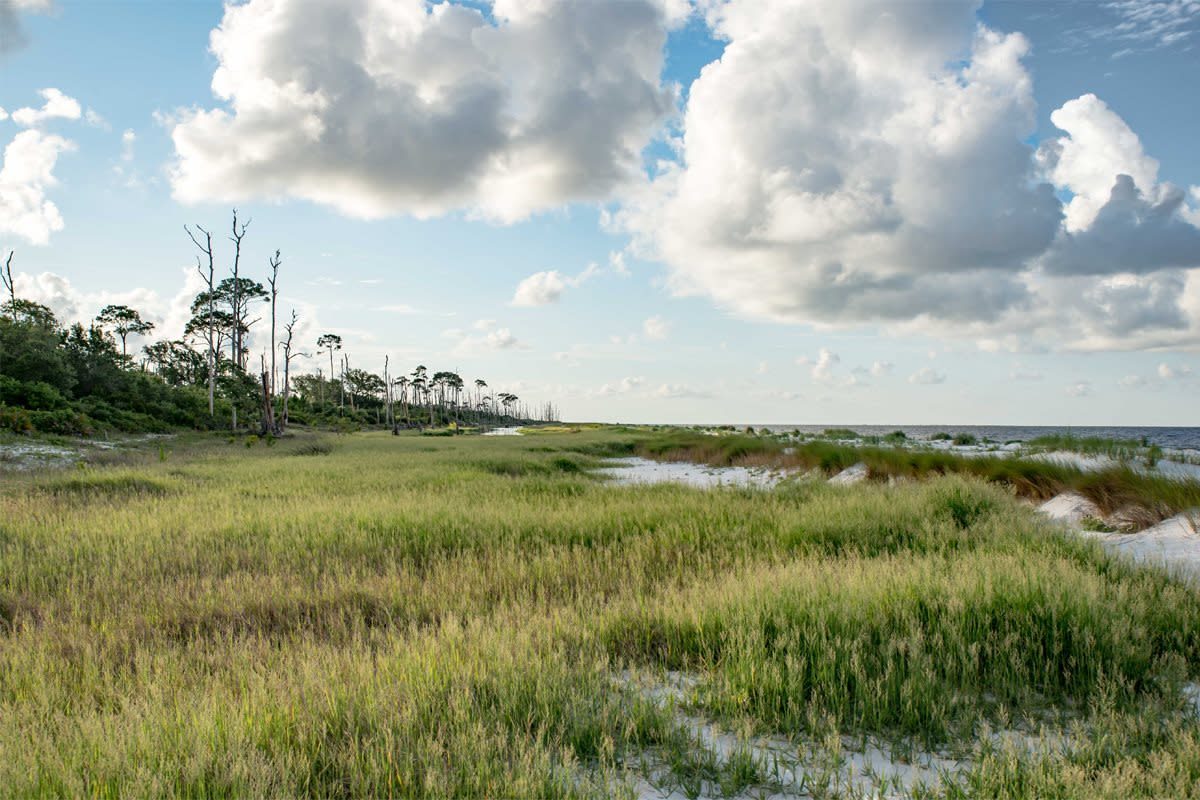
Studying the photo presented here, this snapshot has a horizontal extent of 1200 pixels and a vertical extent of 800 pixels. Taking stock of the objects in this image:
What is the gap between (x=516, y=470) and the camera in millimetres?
20078

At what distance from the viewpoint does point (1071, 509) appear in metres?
10.9

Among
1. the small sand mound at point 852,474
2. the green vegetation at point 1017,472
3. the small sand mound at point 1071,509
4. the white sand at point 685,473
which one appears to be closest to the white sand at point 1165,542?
the green vegetation at point 1017,472

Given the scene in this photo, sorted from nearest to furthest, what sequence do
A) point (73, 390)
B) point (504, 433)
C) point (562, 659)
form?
1. point (562, 659)
2. point (73, 390)
3. point (504, 433)

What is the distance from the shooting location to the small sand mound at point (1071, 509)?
10.3 m

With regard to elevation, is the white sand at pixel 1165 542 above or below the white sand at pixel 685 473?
above

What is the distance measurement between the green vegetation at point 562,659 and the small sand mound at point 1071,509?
3.14m

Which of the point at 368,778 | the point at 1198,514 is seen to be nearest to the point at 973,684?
the point at 368,778

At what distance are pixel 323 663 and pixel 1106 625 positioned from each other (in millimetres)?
4982

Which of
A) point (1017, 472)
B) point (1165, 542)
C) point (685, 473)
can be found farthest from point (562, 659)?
point (685, 473)

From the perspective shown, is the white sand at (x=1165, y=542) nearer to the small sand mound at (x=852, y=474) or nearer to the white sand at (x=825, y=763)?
the white sand at (x=825, y=763)

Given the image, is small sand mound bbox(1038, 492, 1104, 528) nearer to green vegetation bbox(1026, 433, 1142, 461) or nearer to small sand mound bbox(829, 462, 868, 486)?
→ green vegetation bbox(1026, 433, 1142, 461)

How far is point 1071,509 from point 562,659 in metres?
11.0

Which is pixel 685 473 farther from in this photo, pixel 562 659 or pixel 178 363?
pixel 178 363

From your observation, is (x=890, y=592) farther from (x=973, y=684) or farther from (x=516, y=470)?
(x=516, y=470)
